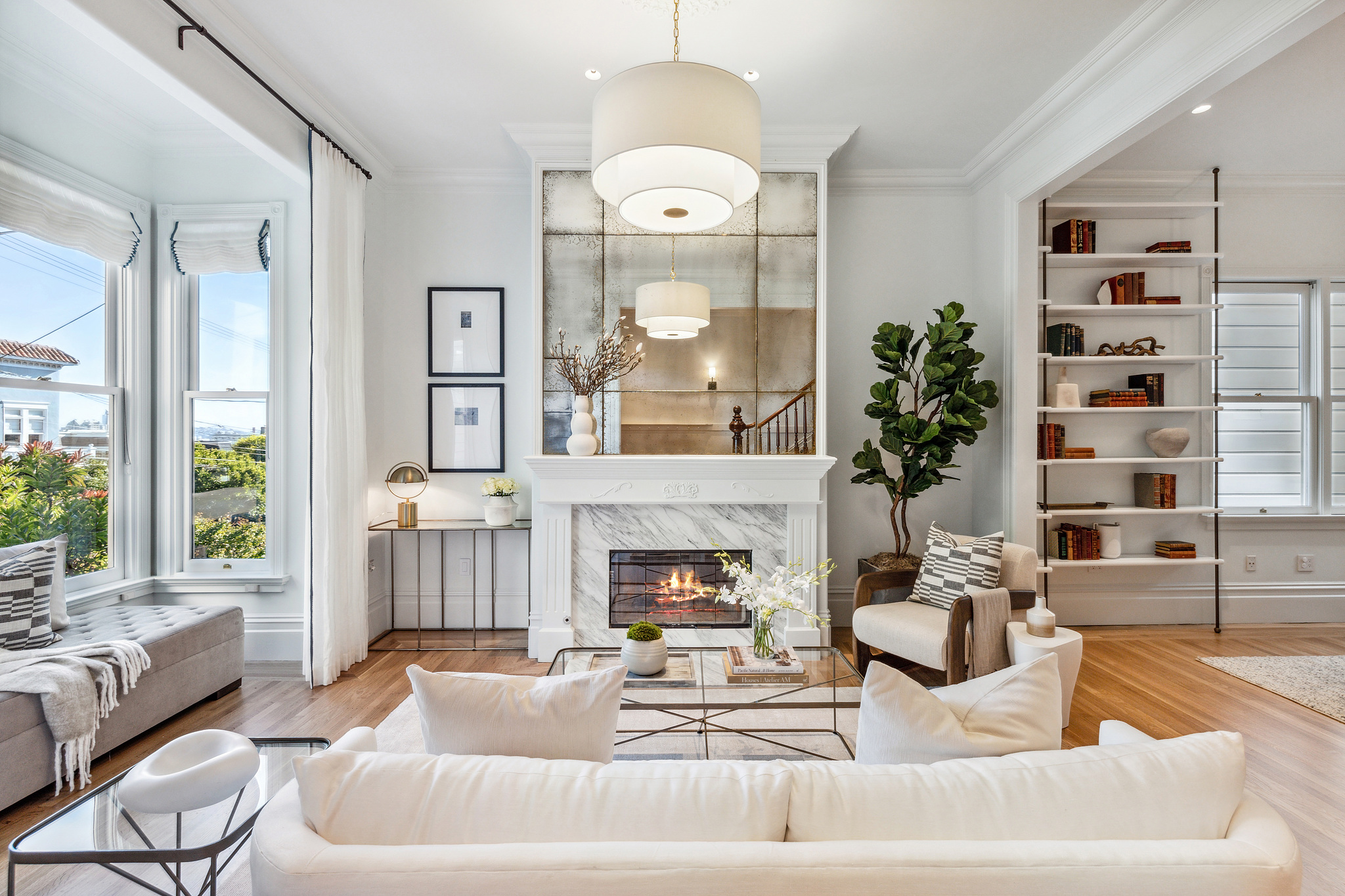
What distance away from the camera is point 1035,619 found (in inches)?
113

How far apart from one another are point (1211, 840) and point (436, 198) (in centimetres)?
463

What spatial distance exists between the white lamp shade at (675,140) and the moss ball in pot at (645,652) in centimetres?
155

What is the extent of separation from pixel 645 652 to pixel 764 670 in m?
0.45

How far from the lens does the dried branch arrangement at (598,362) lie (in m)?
3.75

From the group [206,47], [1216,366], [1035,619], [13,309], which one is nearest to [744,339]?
[1035,619]

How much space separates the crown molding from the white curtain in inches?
40.6

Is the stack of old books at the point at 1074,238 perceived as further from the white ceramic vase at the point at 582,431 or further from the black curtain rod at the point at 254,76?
the black curtain rod at the point at 254,76

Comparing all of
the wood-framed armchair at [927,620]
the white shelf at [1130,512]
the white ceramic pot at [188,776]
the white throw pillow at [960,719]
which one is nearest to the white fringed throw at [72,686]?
the white ceramic pot at [188,776]

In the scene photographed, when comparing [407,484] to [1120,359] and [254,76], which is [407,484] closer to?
[254,76]

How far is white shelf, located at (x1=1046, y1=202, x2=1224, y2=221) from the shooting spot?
404 cm

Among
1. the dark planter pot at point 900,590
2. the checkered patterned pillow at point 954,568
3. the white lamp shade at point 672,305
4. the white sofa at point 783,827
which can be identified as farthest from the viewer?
the dark planter pot at point 900,590

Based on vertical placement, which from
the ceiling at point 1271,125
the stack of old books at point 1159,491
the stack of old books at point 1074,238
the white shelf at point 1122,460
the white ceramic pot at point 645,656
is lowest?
the white ceramic pot at point 645,656

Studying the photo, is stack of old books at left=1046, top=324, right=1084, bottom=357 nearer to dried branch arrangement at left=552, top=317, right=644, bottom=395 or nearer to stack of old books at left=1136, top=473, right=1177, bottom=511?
stack of old books at left=1136, top=473, right=1177, bottom=511

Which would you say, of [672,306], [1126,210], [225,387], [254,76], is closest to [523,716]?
[672,306]
